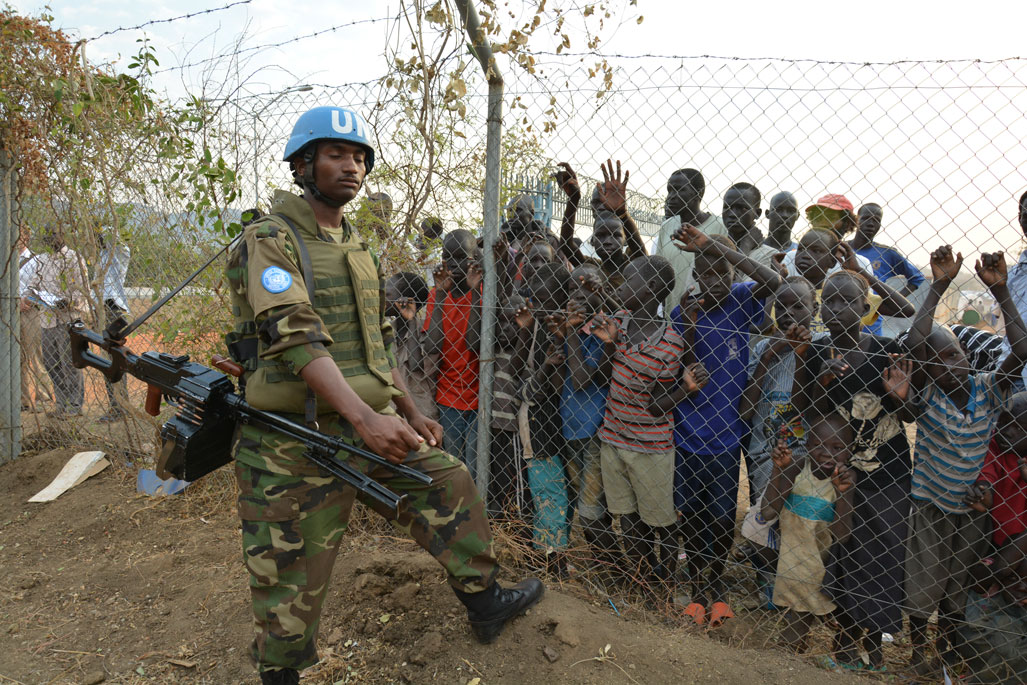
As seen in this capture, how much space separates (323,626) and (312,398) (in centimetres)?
120

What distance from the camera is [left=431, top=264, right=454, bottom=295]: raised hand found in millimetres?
3324

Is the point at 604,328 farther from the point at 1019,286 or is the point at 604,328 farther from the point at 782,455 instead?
the point at 1019,286

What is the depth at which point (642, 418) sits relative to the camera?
2.94 metres

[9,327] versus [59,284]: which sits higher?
[59,284]

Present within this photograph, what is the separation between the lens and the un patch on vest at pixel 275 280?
1890 mm

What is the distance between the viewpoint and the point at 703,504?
2979 millimetres

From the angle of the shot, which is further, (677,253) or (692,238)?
(677,253)

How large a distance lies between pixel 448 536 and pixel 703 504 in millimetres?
1278

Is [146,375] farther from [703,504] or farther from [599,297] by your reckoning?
[703,504]

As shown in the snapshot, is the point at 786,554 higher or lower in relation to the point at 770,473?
lower

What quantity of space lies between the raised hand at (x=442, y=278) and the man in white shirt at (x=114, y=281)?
226cm

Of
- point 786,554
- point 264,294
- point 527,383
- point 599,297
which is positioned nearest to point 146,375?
point 264,294

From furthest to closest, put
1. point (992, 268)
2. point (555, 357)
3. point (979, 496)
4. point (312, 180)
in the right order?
point (555, 357) → point (979, 496) → point (992, 268) → point (312, 180)

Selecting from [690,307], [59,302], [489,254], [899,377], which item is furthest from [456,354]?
[59,302]
